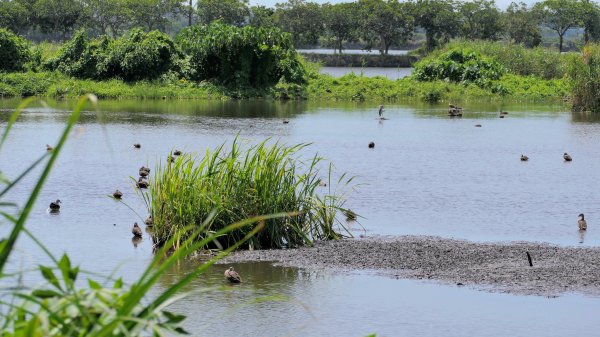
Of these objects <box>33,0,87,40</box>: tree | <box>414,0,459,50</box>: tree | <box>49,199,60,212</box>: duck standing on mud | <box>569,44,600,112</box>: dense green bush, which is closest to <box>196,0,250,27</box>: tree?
<box>33,0,87,40</box>: tree

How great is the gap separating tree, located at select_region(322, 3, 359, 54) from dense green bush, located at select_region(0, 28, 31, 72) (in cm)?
4604

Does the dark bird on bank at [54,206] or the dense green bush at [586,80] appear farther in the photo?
the dense green bush at [586,80]

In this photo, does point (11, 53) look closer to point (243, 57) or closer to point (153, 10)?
point (243, 57)

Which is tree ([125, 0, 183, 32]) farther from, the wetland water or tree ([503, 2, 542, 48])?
the wetland water

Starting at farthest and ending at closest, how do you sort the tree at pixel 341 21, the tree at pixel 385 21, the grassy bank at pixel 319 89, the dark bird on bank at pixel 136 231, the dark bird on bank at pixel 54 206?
the tree at pixel 341 21, the tree at pixel 385 21, the grassy bank at pixel 319 89, the dark bird on bank at pixel 54 206, the dark bird on bank at pixel 136 231

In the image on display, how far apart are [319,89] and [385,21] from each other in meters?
44.0

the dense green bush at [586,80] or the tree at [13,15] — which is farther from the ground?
the tree at [13,15]

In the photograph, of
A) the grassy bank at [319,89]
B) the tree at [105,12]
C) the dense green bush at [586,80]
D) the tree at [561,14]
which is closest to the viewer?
the dense green bush at [586,80]

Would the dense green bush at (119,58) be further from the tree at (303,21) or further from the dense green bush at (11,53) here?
the tree at (303,21)

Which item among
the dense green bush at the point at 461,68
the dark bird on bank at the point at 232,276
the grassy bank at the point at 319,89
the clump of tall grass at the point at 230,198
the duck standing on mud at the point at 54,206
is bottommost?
Result: the grassy bank at the point at 319,89

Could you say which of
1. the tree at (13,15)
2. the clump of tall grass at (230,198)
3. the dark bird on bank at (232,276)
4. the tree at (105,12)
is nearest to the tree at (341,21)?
the tree at (105,12)

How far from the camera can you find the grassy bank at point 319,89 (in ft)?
140

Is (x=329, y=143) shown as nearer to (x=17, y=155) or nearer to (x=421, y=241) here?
(x=17, y=155)

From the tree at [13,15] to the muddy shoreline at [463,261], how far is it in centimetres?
6652
